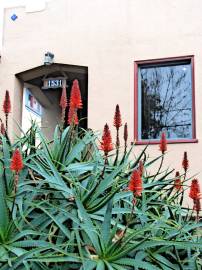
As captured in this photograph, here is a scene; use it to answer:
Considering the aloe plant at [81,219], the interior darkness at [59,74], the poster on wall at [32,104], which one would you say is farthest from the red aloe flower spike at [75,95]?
the poster on wall at [32,104]

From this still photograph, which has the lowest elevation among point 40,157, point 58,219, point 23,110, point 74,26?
point 58,219

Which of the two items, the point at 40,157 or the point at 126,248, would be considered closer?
the point at 126,248

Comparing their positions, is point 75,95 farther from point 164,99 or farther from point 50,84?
point 50,84

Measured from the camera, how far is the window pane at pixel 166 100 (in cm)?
994

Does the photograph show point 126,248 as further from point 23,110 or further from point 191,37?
point 23,110

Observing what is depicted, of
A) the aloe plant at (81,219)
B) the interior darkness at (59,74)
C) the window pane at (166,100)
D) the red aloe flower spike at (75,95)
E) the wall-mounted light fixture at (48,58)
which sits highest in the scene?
the wall-mounted light fixture at (48,58)

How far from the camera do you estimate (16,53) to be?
36.7ft

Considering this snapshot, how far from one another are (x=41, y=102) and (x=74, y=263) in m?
9.80

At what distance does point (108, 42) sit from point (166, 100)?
5.57 ft

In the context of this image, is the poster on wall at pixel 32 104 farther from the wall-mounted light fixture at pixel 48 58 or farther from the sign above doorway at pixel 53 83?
the wall-mounted light fixture at pixel 48 58

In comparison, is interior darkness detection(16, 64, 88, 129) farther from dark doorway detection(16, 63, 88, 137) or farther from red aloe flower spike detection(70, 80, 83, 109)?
red aloe flower spike detection(70, 80, 83, 109)

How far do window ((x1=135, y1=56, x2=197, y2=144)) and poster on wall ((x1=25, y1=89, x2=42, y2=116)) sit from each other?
267cm

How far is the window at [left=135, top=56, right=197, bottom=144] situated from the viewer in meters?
9.91

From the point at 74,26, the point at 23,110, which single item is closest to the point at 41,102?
the point at 23,110
